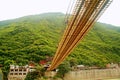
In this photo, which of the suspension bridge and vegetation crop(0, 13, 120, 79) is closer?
the suspension bridge

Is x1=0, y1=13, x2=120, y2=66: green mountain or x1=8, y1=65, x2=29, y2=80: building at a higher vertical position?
x1=0, y1=13, x2=120, y2=66: green mountain

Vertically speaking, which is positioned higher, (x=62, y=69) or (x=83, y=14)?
(x=83, y=14)

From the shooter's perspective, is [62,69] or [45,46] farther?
[45,46]

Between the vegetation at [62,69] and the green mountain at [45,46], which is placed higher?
the green mountain at [45,46]

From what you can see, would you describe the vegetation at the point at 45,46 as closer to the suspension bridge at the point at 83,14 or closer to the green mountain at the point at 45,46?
the green mountain at the point at 45,46

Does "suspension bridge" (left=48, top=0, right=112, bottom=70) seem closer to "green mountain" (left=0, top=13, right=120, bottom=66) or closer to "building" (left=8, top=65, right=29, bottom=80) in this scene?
"building" (left=8, top=65, right=29, bottom=80)

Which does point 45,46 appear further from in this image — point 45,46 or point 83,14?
point 83,14

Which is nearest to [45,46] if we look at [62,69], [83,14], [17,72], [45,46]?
[45,46]

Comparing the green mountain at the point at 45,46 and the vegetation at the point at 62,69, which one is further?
the green mountain at the point at 45,46

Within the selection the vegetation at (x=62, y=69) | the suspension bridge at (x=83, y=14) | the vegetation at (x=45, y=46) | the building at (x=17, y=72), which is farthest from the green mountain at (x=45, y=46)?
the suspension bridge at (x=83, y=14)

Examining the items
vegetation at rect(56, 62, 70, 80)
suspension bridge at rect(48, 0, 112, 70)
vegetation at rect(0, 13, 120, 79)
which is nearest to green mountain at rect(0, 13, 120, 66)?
vegetation at rect(0, 13, 120, 79)
